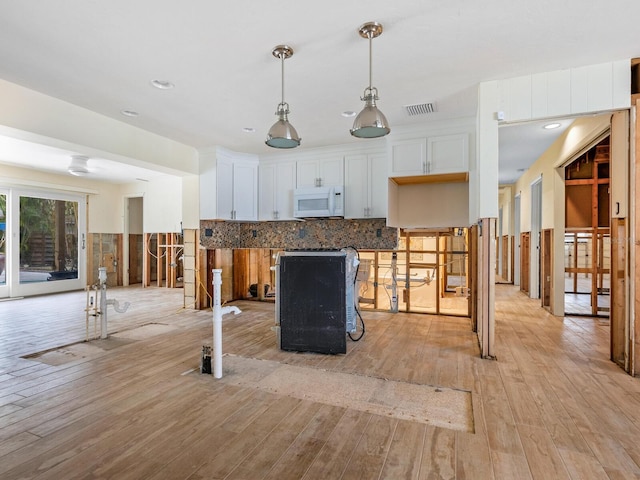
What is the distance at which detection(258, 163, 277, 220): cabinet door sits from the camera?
573cm

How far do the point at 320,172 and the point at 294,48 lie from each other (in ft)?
9.32

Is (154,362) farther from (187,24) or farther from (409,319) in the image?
(409,319)

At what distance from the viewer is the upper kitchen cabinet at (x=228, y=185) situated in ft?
17.5

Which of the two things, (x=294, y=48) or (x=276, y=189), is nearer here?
(x=294, y=48)

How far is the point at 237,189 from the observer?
563 cm

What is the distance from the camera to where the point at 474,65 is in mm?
2859

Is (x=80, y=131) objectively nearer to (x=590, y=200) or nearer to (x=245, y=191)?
(x=245, y=191)

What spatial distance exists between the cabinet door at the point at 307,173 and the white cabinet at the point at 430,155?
1434mm

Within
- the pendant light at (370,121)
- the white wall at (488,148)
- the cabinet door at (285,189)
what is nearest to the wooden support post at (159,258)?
the cabinet door at (285,189)

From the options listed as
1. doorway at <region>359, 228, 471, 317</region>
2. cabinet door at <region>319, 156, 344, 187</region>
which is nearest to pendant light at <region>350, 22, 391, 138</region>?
cabinet door at <region>319, 156, 344, 187</region>

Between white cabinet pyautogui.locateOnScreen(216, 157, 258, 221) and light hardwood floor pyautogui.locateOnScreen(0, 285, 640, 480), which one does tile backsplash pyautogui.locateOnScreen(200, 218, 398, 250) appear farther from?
light hardwood floor pyautogui.locateOnScreen(0, 285, 640, 480)

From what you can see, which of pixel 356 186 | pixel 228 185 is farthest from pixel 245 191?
pixel 356 186

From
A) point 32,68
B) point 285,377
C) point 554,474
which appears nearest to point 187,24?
point 32,68

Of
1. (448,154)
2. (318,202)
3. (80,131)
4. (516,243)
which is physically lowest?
(516,243)
